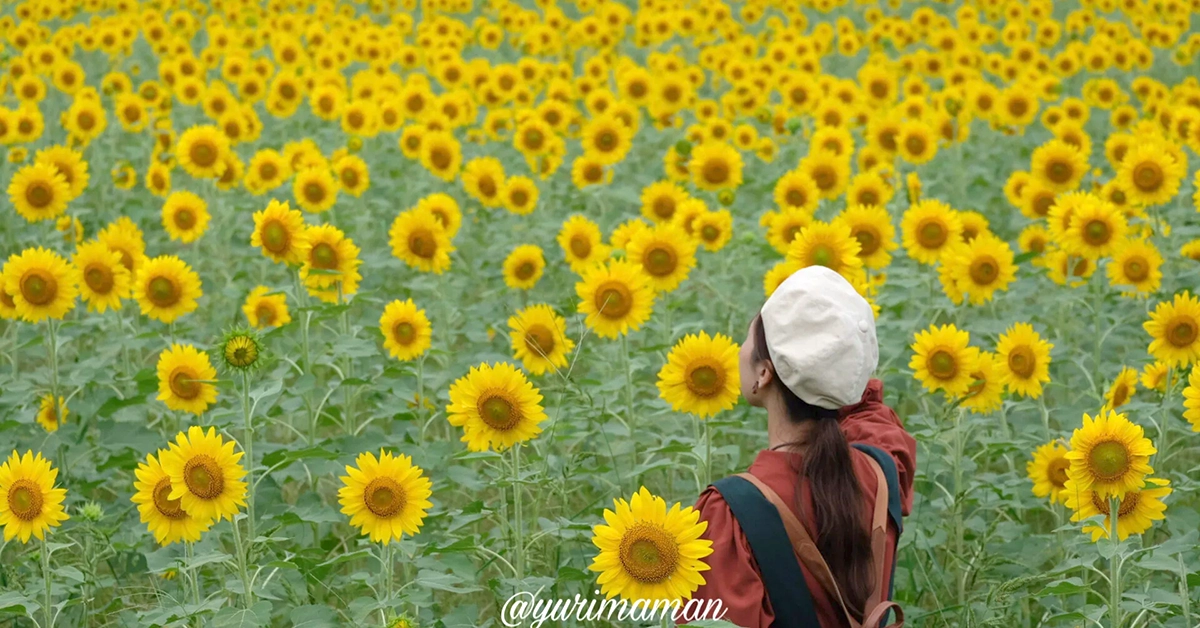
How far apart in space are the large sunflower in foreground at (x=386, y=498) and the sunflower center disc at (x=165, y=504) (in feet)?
1.21

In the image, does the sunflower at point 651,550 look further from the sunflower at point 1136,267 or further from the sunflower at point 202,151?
the sunflower at point 202,151

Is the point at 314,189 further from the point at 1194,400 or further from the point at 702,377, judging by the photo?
the point at 1194,400

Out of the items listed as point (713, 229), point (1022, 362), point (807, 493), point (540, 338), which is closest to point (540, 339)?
point (540, 338)

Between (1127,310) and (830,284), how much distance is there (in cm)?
319

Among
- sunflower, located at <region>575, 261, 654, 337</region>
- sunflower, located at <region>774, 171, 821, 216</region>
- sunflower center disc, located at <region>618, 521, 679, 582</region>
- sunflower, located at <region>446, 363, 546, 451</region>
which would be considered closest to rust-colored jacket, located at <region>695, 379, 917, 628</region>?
sunflower center disc, located at <region>618, 521, 679, 582</region>

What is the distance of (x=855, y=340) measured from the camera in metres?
2.61

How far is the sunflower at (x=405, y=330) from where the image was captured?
4.20 meters

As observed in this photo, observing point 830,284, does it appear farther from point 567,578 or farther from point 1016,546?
point 1016,546

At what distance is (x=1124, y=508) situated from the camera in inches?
123

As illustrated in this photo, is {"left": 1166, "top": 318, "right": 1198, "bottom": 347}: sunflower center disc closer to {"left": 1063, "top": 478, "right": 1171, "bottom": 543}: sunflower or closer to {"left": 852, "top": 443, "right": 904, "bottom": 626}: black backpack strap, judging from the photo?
{"left": 1063, "top": 478, "right": 1171, "bottom": 543}: sunflower

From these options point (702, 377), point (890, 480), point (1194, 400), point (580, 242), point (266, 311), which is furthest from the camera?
point (580, 242)

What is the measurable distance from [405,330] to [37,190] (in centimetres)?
207

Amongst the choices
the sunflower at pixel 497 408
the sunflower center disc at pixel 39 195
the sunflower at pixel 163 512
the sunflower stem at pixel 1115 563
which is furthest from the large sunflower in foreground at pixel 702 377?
the sunflower center disc at pixel 39 195

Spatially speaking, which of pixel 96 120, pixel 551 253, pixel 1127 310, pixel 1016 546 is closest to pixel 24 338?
pixel 96 120
